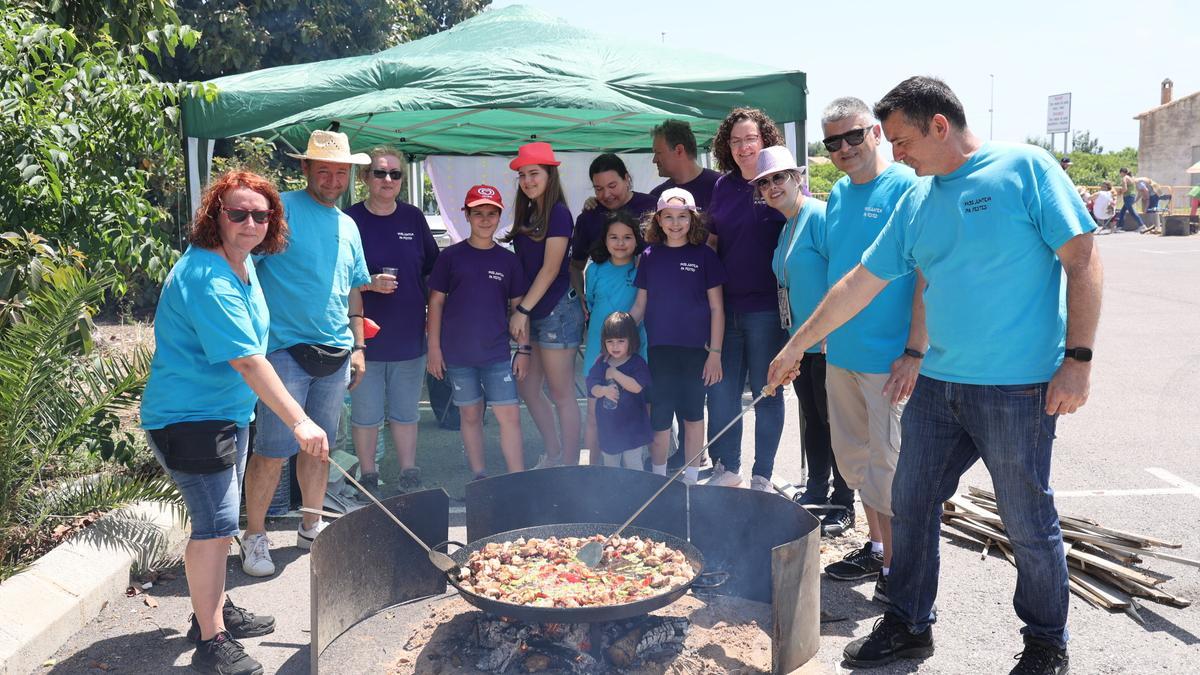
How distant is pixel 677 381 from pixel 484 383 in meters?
1.11

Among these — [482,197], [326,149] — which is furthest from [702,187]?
[326,149]

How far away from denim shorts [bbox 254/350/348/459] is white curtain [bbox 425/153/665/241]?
6581mm

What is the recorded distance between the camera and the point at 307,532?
483 cm

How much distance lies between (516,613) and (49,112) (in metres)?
3.41

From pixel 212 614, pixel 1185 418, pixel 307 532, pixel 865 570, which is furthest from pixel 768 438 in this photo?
pixel 1185 418

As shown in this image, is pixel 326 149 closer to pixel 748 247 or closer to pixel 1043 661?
pixel 748 247

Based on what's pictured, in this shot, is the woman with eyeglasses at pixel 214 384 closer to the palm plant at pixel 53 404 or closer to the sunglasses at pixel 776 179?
the palm plant at pixel 53 404

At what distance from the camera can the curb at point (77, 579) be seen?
3561 mm

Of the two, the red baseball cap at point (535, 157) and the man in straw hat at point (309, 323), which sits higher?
the red baseball cap at point (535, 157)

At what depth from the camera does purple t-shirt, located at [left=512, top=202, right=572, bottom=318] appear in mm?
5562

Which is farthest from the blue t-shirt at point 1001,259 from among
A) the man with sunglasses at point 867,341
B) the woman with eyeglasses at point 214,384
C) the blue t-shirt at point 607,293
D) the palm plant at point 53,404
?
the palm plant at point 53,404

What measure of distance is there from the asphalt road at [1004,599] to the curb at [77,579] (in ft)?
0.30

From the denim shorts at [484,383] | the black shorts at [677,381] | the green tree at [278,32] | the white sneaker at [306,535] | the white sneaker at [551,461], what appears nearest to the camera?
the white sneaker at [306,535]

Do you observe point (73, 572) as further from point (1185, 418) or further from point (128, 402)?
point (1185, 418)
